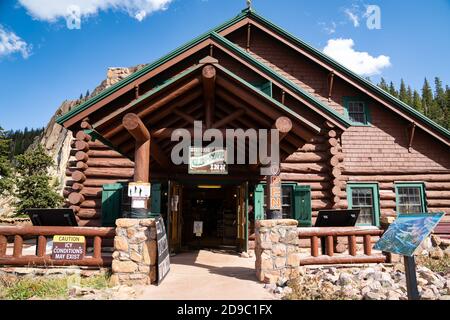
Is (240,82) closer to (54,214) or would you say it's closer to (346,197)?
(54,214)

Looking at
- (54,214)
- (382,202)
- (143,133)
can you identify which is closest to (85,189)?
(54,214)

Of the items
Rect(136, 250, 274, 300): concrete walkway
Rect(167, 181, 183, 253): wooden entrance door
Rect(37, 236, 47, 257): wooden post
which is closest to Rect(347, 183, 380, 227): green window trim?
Rect(136, 250, 274, 300): concrete walkway

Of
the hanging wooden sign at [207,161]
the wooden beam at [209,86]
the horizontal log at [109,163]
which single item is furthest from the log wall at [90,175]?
the wooden beam at [209,86]

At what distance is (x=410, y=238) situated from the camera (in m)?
4.41

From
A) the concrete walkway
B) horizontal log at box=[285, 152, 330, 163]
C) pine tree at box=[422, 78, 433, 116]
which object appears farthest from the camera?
pine tree at box=[422, 78, 433, 116]

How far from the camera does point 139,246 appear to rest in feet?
20.5

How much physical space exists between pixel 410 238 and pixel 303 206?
22.0 feet

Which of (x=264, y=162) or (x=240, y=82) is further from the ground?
(x=240, y=82)

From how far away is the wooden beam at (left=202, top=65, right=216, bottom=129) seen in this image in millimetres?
6676

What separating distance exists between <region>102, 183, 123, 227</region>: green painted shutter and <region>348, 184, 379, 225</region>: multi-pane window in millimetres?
9026

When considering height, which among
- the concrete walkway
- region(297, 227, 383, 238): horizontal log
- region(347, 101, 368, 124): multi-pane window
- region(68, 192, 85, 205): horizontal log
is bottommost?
the concrete walkway

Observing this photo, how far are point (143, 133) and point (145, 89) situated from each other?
4.94m

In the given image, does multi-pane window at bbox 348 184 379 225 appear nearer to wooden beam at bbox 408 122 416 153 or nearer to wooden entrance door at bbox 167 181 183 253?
wooden beam at bbox 408 122 416 153

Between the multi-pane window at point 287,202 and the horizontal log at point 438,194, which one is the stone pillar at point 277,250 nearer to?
the multi-pane window at point 287,202
